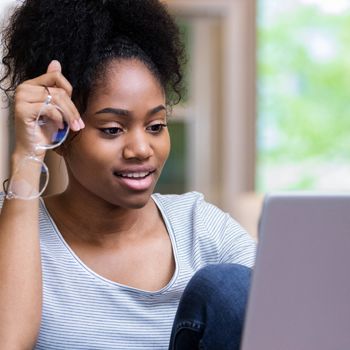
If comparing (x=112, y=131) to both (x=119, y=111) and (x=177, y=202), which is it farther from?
(x=177, y=202)

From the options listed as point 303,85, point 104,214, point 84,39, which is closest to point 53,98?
point 84,39

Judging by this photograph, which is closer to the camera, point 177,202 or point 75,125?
point 75,125

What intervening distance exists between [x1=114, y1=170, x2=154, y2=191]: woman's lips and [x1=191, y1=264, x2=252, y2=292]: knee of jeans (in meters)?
0.20

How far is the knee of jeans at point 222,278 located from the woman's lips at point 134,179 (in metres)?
0.20

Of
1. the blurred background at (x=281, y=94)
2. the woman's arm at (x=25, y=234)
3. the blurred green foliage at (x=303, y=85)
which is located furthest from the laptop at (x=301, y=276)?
the blurred green foliage at (x=303, y=85)

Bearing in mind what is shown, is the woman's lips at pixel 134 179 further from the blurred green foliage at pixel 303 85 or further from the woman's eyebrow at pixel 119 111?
the blurred green foliage at pixel 303 85

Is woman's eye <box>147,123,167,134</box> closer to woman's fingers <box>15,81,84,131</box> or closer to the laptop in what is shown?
woman's fingers <box>15,81,84,131</box>

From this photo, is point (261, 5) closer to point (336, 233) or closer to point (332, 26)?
point (332, 26)

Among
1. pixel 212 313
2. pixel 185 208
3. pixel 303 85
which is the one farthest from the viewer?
pixel 303 85

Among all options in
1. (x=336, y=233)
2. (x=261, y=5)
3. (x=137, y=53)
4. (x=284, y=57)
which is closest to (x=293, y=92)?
(x=284, y=57)

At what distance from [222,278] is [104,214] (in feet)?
1.03

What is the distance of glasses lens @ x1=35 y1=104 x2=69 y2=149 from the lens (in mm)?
1361

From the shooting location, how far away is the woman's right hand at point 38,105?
53.6 inches

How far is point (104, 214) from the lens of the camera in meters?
1.52
